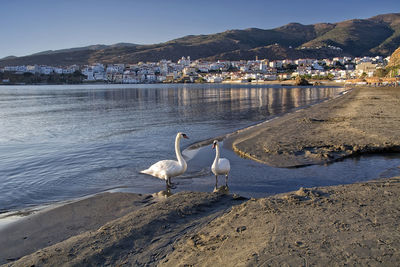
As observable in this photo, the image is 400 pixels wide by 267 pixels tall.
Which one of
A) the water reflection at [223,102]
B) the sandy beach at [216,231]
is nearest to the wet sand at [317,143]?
the sandy beach at [216,231]

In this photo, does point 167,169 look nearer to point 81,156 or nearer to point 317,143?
point 81,156

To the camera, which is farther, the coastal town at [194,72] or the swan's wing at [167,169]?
the coastal town at [194,72]

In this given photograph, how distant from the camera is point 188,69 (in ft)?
589

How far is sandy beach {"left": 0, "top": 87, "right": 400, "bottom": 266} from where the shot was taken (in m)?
3.36

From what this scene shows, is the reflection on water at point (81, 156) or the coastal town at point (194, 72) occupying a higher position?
the coastal town at point (194, 72)

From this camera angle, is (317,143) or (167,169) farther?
(317,143)

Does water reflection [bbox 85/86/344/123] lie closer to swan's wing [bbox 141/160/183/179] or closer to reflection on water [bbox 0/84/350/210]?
reflection on water [bbox 0/84/350/210]

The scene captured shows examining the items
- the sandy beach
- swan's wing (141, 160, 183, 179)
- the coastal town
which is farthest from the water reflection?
the coastal town

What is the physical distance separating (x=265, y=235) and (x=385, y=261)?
1.34 meters

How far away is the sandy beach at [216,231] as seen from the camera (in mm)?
3355

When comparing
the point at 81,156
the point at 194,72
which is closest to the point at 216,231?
the point at 81,156

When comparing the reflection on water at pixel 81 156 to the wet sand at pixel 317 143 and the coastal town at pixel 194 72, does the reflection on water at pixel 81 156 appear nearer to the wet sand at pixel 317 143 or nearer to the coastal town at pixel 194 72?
the wet sand at pixel 317 143

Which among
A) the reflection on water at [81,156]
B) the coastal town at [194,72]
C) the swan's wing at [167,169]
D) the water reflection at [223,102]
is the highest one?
the coastal town at [194,72]

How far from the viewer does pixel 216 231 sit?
4.21 metres
